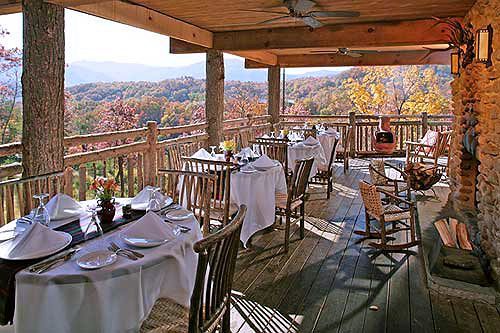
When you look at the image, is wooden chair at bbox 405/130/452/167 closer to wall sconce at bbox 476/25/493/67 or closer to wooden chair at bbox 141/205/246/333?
wall sconce at bbox 476/25/493/67

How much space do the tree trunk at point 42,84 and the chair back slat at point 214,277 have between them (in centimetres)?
233

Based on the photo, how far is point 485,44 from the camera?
4.03 m

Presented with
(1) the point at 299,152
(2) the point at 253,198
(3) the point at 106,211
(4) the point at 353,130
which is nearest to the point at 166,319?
(3) the point at 106,211

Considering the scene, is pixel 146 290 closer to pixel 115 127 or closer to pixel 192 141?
pixel 192 141

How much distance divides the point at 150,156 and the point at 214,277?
12.7ft

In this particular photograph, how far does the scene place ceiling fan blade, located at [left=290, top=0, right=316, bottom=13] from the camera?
4.63 metres

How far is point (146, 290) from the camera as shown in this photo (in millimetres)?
2109

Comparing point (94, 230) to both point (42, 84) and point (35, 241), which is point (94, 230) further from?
point (42, 84)

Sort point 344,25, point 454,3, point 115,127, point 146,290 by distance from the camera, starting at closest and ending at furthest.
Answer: point 146,290 → point 454,3 → point 344,25 → point 115,127

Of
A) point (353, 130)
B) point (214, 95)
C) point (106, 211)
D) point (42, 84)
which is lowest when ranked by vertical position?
point (106, 211)

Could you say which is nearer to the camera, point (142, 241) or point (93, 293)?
point (93, 293)

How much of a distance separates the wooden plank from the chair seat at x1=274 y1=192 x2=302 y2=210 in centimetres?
280

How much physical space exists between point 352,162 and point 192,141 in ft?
16.6

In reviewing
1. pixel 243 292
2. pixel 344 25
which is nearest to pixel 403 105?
pixel 344 25
